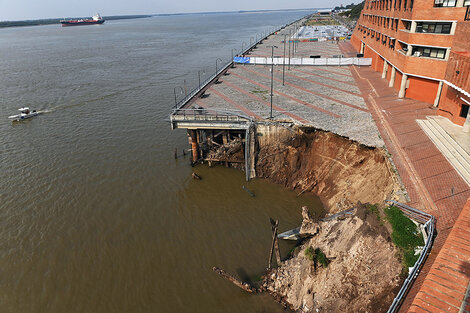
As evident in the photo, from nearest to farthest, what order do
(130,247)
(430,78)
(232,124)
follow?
(130,247) < (232,124) < (430,78)

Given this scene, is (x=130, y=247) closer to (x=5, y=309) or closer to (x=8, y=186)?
(x=5, y=309)

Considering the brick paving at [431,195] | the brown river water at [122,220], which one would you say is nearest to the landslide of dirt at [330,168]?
the brown river water at [122,220]

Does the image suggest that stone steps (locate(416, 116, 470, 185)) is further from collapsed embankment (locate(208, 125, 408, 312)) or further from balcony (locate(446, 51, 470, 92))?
collapsed embankment (locate(208, 125, 408, 312))

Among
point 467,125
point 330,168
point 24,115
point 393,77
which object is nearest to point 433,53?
point 393,77

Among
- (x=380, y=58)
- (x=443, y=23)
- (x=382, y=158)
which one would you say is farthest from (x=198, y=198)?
(x=380, y=58)

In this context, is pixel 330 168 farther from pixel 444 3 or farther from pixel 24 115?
pixel 24 115

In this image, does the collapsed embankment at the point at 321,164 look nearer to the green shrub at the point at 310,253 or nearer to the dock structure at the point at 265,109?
the dock structure at the point at 265,109
